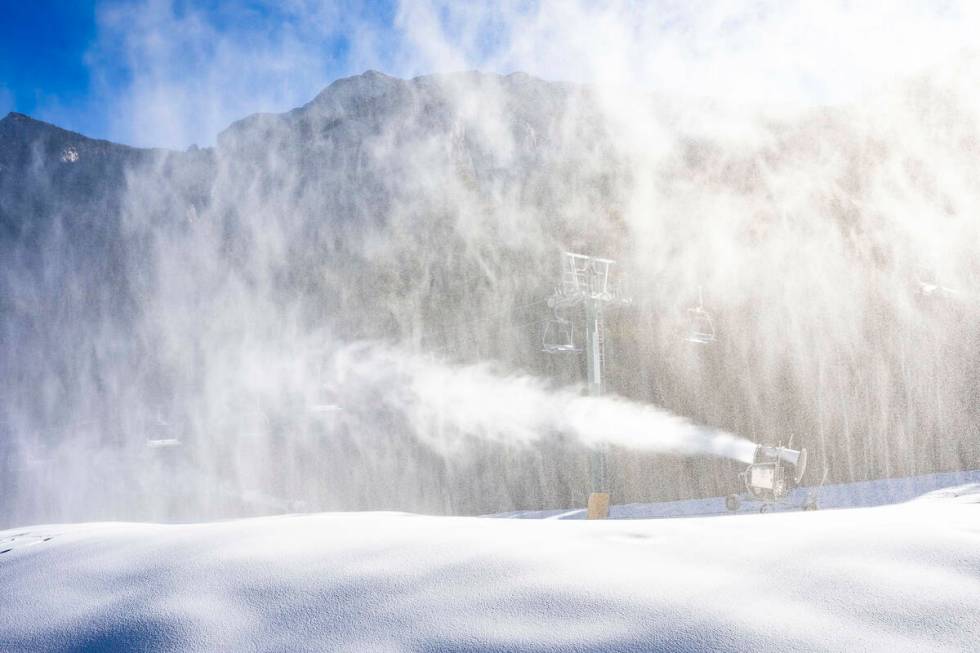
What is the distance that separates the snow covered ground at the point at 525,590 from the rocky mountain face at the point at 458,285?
13.4 meters

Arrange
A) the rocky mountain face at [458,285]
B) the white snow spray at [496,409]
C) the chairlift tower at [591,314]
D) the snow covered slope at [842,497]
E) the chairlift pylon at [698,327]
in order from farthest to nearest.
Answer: the white snow spray at [496,409]
the rocky mountain face at [458,285]
the snow covered slope at [842,497]
the chairlift pylon at [698,327]
the chairlift tower at [591,314]

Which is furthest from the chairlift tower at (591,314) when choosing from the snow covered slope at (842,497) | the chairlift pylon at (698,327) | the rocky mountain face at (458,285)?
the rocky mountain face at (458,285)

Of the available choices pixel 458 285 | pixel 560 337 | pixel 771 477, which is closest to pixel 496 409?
pixel 458 285

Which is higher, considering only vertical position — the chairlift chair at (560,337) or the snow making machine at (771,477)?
the chairlift chair at (560,337)

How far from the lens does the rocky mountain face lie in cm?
1451

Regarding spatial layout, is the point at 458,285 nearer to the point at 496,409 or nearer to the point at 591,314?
the point at 496,409

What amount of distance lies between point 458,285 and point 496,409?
13.7ft

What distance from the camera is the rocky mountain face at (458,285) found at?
14508 millimetres

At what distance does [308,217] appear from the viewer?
35344mm

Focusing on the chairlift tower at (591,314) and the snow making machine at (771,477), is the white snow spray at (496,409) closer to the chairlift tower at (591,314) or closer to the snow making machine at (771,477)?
the chairlift tower at (591,314)

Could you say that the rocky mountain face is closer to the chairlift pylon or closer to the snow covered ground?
the chairlift pylon

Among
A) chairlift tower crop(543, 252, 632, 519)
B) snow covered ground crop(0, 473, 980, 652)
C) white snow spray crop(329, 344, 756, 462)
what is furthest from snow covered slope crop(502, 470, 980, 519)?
snow covered ground crop(0, 473, 980, 652)

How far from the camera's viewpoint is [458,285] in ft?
65.7

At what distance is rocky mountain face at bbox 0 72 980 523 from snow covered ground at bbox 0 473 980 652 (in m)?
13.4
